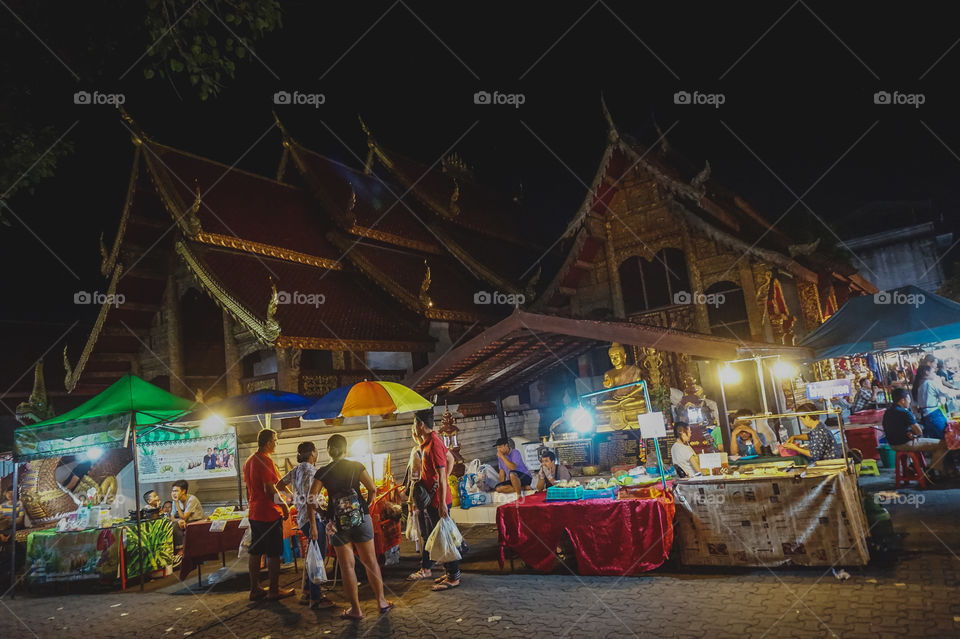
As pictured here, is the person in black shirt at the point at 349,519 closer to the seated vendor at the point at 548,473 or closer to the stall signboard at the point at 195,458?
the seated vendor at the point at 548,473

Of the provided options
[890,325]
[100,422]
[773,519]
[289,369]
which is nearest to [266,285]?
[289,369]

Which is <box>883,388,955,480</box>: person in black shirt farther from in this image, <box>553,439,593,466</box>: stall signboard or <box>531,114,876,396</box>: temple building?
<box>553,439,593,466</box>: stall signboard

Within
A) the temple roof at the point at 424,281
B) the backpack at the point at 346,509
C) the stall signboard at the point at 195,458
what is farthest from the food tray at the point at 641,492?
the temple roof at the point at 424,281

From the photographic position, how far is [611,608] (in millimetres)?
5078

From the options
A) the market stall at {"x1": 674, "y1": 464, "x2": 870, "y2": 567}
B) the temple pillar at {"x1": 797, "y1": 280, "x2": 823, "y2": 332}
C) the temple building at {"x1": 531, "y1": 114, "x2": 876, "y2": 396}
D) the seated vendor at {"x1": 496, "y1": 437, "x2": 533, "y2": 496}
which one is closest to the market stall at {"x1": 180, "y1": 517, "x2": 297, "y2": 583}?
the seated vendor at {"x1": 496, "y1": 437, "x2": 533, "y2": 496}

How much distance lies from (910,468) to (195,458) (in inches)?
473

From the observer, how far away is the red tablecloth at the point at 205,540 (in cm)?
734

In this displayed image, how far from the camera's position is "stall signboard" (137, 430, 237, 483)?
9805 millimetres

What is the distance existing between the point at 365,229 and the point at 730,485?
11.2 m

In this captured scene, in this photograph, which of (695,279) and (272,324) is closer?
(272,324)

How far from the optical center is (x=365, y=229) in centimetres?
1476

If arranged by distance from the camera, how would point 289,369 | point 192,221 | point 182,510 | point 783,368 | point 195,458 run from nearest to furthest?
point 182,510 → point 195,458 → point 783,368 → point 289,369 → point 192,221

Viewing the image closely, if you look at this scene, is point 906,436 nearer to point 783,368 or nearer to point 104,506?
point 783,368

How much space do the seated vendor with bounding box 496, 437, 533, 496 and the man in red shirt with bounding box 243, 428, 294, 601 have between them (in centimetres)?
387
